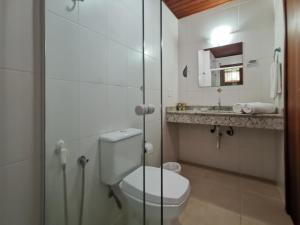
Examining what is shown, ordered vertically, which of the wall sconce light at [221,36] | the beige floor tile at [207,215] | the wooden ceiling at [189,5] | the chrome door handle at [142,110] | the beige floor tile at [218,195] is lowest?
the beige floor tile at [207,215]

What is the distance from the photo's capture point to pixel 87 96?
3.53 feet

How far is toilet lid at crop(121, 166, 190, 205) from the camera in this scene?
3.23 feet

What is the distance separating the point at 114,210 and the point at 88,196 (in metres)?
0.30

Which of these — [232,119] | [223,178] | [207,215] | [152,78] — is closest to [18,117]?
[152,78]

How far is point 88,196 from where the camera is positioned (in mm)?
1089

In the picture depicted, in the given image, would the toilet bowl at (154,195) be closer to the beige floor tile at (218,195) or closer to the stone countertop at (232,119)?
the beige floor tile at (218,195)

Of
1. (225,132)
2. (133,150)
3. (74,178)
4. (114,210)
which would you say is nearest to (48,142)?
(74,178)

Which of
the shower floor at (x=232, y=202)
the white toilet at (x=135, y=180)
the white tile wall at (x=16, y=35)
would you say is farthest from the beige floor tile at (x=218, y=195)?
the white tile wall at (x=16, y=35)

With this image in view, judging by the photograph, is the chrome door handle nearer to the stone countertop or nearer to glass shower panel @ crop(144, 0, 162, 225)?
glass shower panel @ crop(144, 0, 162, 225)

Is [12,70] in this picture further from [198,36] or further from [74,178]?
[198,36]

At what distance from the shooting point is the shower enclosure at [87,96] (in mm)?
875

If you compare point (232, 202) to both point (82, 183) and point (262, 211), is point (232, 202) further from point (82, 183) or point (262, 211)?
point (82, 183)

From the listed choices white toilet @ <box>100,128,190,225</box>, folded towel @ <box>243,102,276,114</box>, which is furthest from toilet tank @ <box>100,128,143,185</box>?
folded towel @ <box>243,102,276,114</box>

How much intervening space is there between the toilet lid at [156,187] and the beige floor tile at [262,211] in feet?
2.43
